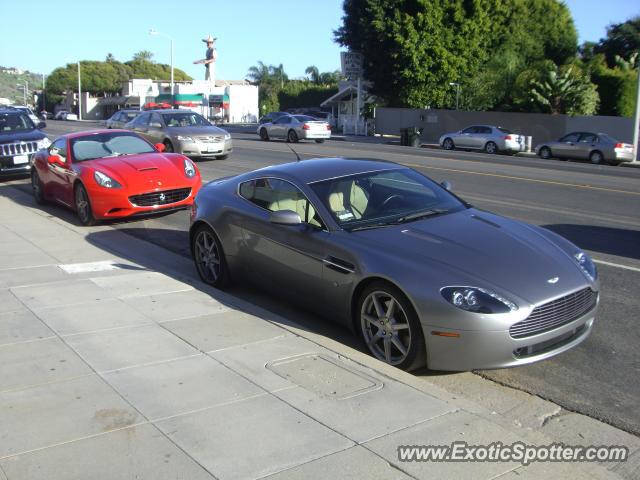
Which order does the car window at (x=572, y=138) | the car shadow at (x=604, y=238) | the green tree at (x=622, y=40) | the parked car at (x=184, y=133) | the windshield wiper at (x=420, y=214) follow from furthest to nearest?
the green tree at (x=622, y=40)
the car window at (x=572, y=138)
the parked car at (x=184, y=133)
the car shadow at (x=604, y=238)
the windshield wiper at (x=420, y=214)

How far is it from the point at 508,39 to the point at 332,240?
45251 mm

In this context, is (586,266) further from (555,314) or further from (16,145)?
(16,145)

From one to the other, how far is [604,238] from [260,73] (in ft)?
337

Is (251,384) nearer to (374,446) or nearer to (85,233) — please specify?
(374,446)

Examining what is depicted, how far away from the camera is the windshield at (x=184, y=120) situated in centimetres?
2017

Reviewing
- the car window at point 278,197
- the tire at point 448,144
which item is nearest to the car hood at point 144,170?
the car window at point 278,197

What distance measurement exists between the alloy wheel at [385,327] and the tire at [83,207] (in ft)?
21.1

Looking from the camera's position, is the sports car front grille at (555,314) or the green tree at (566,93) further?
the green tree at (566,93)

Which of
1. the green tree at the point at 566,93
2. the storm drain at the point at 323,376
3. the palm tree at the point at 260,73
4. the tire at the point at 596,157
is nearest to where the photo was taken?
the storm drain at the point at 323,376

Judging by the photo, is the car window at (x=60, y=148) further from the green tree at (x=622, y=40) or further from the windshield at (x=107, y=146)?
the green tree at (x=622, y=40)

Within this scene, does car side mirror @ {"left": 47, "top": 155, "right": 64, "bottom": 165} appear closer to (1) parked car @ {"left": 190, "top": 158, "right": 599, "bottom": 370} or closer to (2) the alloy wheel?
(1) parked car @ {"left": 190, "top": 158, "right": 599, "bottom": 370}

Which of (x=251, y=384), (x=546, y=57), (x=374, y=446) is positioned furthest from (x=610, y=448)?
(x=546, y=57)

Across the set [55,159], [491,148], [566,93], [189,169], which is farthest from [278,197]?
[566,93]

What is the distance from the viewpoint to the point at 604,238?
31.1 feet
